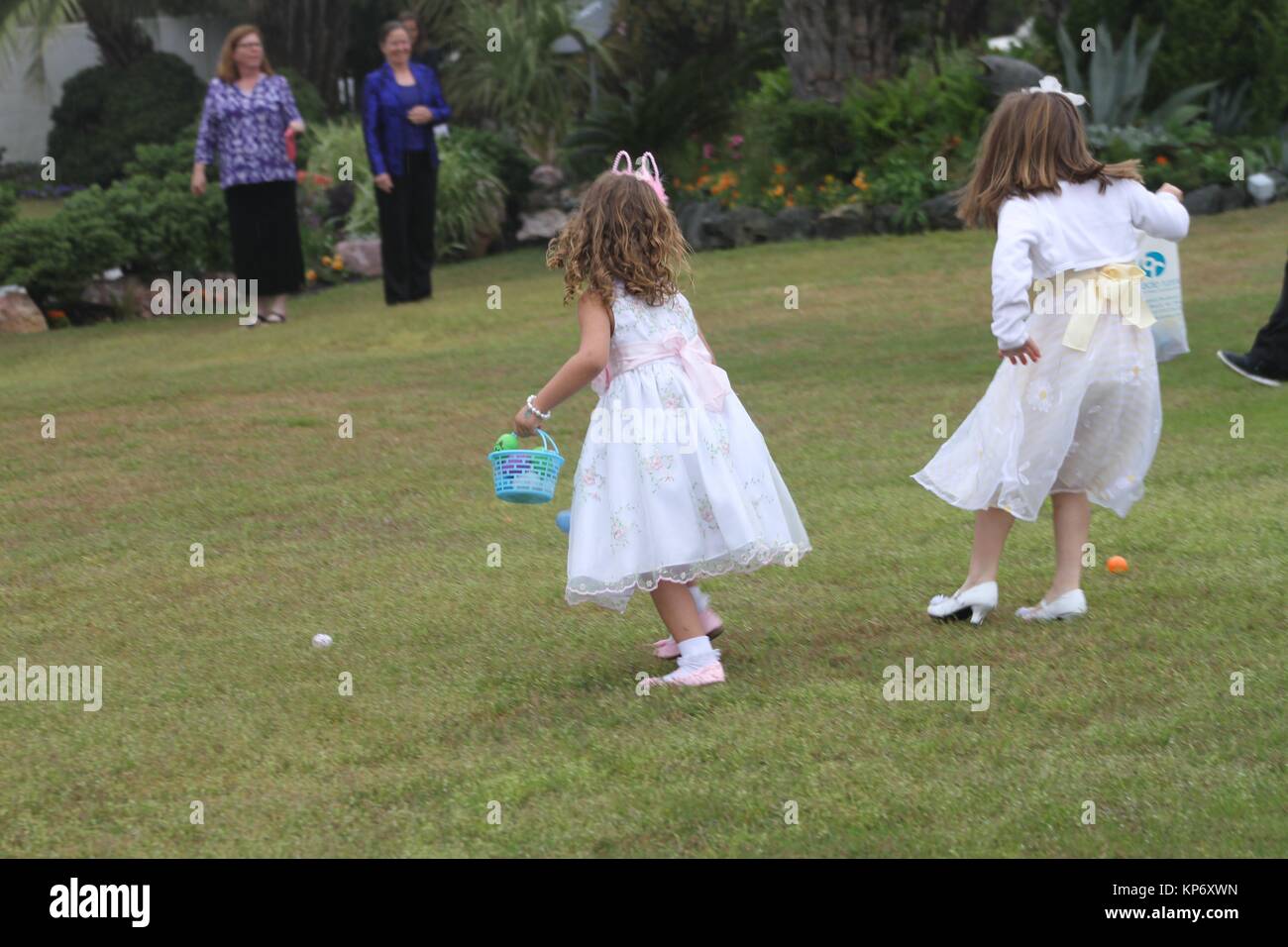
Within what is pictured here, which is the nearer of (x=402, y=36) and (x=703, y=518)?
(x=703, y=518)

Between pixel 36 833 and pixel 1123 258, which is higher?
pixel 1123 258

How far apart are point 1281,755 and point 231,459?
563cm

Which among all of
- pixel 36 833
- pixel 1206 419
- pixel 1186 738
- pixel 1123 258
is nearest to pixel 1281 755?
pixel 1186 738

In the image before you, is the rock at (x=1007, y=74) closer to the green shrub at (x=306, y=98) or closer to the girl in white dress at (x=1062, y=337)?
the green shrub at (x=306, y=98)

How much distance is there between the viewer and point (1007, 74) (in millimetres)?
15617

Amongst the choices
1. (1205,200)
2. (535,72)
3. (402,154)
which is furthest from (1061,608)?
(535,72)

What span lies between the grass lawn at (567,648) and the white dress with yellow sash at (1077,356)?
48cm

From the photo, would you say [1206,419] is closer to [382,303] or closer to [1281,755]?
[1281,755]

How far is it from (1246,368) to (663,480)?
5.21m

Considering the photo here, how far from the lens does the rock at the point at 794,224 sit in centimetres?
1570

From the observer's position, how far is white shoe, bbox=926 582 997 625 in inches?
206

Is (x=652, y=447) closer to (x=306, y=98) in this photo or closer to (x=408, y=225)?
(x=408, y=225)

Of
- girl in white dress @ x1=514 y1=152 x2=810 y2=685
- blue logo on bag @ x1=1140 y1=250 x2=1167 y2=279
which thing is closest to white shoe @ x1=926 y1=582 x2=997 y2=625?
girl in white dress @ x1=514 y1=152 x2=810 y2=685

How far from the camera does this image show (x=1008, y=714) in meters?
4.40
